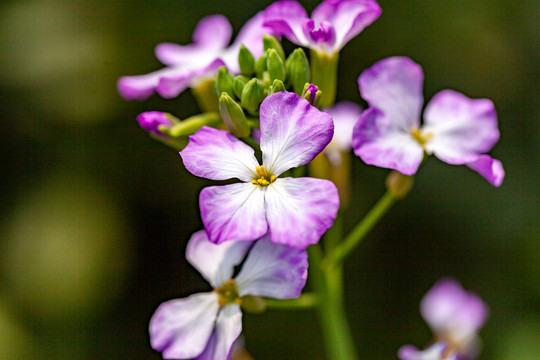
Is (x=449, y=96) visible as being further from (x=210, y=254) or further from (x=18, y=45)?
(x=18, y=45)

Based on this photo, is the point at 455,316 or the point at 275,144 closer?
the point at 275,144

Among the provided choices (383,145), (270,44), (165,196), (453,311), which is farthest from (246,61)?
(165,196)

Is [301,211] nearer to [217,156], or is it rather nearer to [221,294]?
[217,156]

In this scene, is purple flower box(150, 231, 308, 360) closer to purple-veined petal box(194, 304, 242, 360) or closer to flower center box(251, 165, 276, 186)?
purple-veined petal box(194, 304, 242, 360)

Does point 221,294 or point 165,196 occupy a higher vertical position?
point 221,294

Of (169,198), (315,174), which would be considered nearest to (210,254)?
(315,174)

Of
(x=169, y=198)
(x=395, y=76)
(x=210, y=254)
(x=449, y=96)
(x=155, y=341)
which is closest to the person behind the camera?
(x=155, y=341)

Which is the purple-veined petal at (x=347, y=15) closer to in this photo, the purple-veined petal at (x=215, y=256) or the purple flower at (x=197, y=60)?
the purple flower at (x=197, y=60)
